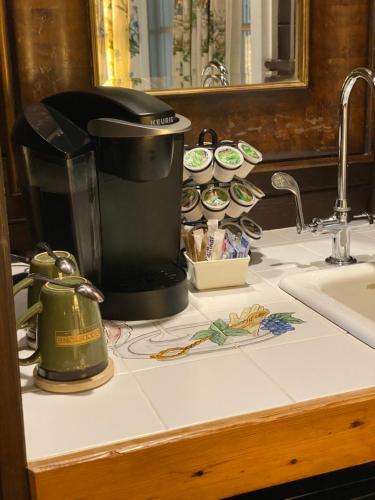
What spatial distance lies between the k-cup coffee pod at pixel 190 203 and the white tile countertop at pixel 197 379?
208mm

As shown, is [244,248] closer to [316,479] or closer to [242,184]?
[242,184]

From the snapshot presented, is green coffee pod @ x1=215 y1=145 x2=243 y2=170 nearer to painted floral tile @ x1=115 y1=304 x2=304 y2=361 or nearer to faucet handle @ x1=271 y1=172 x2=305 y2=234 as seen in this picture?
faucet handle @ x1=271 y1=172 x2=305 y2=234

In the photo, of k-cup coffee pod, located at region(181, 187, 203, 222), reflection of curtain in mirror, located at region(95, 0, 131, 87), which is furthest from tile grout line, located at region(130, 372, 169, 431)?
reflection of curtain in mirror, located at region(95, 0, 131, 87)

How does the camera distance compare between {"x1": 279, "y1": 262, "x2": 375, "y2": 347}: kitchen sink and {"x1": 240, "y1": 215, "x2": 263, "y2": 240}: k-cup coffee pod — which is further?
{"x1": 240, "y1": 215, "x2": 263, "y2": 240}: k-cup coffee pod

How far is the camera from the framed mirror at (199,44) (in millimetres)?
1475

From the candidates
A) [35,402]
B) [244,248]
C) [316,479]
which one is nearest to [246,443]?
[316,479]

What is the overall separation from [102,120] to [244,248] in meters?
0.39

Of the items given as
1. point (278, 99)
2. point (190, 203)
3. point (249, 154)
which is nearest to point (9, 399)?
point (190, 203)

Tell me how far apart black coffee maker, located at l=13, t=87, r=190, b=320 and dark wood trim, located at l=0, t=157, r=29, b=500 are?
0.41 meters

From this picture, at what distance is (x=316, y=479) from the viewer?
3.14 feet

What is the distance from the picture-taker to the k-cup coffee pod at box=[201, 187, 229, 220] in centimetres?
138

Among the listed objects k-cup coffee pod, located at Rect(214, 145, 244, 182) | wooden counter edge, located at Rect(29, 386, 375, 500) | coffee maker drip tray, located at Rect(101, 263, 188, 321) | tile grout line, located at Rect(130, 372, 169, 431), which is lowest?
wooden counter edge, located at Rect(29, 386, 375, 500)

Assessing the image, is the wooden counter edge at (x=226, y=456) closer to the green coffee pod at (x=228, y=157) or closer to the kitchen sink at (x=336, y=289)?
the kitchen sink at (x=336, y=289)

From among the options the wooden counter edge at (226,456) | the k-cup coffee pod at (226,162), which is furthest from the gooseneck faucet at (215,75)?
the wooden counter edge at (226,456)
